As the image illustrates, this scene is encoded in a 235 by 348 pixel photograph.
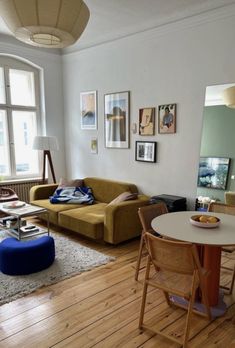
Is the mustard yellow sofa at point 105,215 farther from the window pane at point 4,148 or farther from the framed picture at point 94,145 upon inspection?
the window pane at point 4,148

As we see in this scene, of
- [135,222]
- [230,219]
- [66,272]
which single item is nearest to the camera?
[230,219]

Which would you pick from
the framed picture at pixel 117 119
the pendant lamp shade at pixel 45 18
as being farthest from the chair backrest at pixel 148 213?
the framed picture at pixel 117 119

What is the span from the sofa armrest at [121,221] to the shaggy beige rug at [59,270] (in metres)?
0.31

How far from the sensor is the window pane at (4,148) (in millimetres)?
5340

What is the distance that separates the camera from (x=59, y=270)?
3.08 metres

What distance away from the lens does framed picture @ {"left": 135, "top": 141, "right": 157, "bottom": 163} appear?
14.2 ft

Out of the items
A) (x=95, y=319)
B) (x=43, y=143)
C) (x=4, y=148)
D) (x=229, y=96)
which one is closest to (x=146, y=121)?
(x=229, y=96)

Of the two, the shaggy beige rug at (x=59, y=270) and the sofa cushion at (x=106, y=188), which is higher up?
the sofa cushion at (x=106, y=188)

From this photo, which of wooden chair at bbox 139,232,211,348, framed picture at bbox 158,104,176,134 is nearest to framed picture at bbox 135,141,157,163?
framed picture at bbox 158,104,176,134

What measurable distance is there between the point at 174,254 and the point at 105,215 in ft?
6.32

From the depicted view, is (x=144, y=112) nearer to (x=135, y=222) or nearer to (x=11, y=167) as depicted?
(x=135, y=222)

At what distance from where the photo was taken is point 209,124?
3693mm

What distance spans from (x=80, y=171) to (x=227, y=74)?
334 cm

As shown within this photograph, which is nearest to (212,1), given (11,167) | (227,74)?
(227,74)
